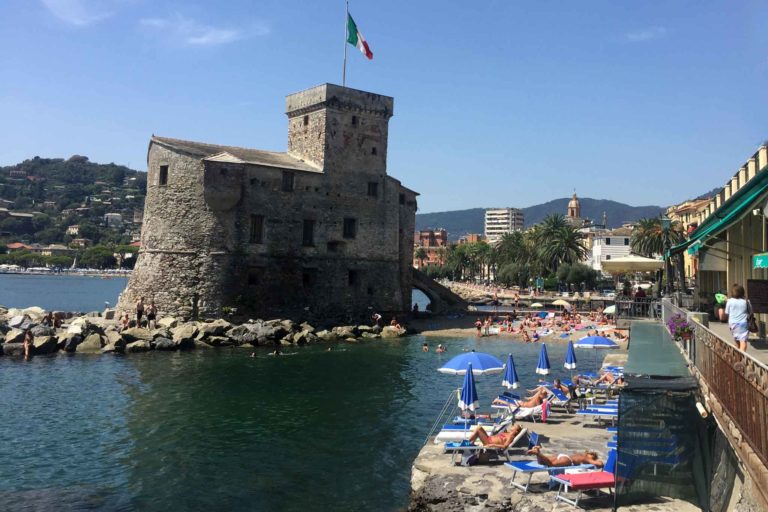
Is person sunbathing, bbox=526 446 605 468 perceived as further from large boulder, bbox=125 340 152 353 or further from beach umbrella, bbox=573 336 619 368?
large boulder, bbox=125 340 152 353

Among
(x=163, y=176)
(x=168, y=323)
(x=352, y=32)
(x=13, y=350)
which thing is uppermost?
(x=352, y=32)

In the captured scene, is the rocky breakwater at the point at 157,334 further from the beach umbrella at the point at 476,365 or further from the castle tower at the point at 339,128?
the beach umbrella at the point at 476,365

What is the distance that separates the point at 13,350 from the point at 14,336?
1042 millimetres

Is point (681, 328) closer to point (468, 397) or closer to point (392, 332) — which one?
point (468, 397)

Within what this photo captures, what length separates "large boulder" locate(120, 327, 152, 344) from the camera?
34094 millimetres

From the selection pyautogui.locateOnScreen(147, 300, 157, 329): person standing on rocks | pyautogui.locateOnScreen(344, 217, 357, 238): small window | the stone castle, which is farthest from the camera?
pyautogui.locateOnScreen(344, 217, 357, 238): small window

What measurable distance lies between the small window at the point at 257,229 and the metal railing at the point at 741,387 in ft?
110

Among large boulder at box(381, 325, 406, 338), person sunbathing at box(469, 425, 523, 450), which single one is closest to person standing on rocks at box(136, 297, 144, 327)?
large boulder at box(381, 325, 406, 338)

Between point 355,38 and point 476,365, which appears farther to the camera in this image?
point 355,38

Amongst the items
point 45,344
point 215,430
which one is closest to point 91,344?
point 45,344

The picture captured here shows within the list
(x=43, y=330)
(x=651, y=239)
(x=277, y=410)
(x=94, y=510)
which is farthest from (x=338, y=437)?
(x=651, y=239)

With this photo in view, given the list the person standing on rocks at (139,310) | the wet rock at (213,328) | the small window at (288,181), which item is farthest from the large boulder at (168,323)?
the small window at (288,181)

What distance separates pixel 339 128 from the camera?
4378 cm

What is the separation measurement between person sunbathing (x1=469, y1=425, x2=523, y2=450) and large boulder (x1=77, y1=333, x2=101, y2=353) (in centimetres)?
2671
